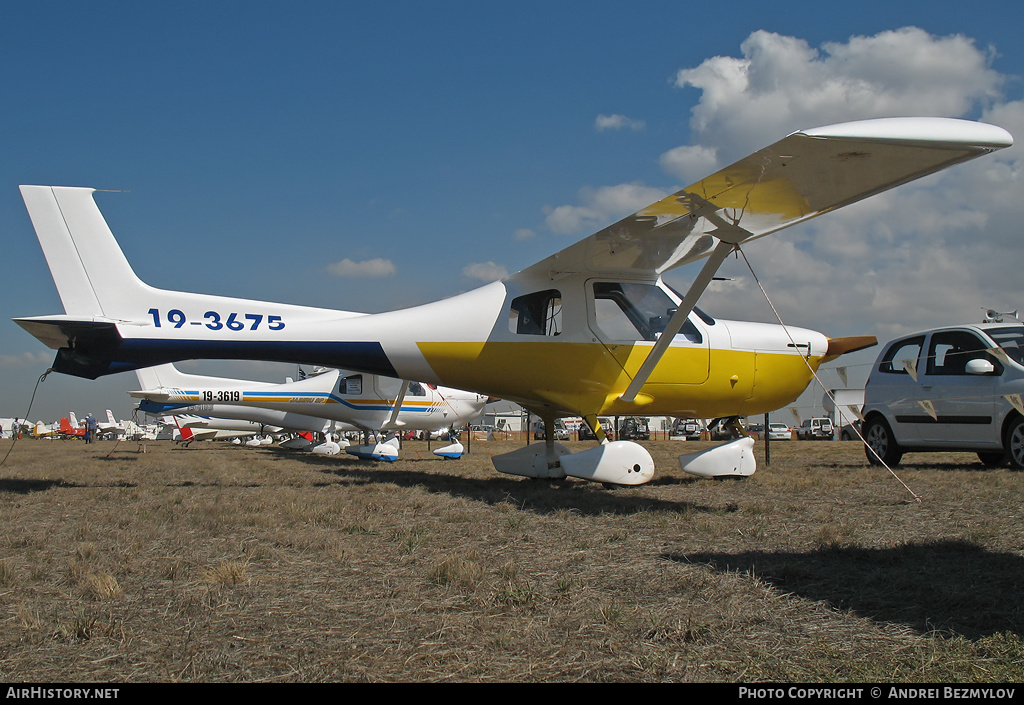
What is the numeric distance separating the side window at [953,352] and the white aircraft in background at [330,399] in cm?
1083

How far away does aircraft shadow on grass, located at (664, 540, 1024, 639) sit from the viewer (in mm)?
2773

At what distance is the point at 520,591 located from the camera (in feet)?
10.8

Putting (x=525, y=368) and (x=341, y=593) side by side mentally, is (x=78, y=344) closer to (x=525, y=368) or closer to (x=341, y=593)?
(x=525, y=368)

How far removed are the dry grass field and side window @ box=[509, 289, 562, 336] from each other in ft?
7.52

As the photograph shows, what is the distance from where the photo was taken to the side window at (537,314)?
8.02 meters

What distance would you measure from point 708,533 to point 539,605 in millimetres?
2164

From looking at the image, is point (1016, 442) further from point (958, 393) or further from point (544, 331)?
point (544, 331)

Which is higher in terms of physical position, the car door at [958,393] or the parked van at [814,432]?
the car door at [958,393]

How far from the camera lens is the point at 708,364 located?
335 inches

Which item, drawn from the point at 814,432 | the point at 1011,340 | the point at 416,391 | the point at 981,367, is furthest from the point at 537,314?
the point at 814,432

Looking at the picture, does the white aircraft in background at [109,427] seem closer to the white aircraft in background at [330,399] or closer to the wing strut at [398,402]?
the white aircraft in background at [330,399]

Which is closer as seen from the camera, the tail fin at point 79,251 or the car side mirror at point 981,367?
the tail fin at point 79,251

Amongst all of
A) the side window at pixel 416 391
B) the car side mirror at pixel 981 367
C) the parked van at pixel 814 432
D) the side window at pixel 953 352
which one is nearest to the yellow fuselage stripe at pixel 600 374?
the car side mirror at pixel 981 367

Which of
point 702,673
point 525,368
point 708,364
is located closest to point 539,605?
point 702,673
